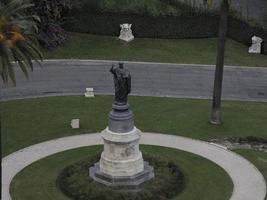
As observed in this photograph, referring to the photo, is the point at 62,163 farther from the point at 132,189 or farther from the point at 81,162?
the point at 132,189

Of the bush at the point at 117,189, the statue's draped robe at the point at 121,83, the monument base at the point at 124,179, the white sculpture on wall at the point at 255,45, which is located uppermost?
the statue's draped robe at the point at 121,83

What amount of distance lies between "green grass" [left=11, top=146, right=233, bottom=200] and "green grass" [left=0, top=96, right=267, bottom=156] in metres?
2.83

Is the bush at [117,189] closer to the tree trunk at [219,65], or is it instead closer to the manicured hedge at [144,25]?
the tree trunk at [219,65]

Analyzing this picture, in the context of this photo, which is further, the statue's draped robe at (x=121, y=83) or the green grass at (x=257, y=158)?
the green grass at (x=257, y=158)

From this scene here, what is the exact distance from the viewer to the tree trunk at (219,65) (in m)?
34.3

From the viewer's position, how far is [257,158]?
32.4m

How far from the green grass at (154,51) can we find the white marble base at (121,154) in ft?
77.8

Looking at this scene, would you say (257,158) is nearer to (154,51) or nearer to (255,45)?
(154,51)

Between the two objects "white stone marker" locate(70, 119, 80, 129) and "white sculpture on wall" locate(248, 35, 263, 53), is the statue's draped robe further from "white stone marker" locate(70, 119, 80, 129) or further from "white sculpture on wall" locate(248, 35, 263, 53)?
"white sculpture on wall" locate(248, 35, 263, 53)

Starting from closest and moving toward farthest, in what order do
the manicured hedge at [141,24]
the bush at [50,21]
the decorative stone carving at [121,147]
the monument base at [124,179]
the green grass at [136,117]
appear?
the decorative stone carving at [121,147], the monument base at [124,179], the green grass at [136,117], the bush at [50,21], the manicured hedge at [141,24]

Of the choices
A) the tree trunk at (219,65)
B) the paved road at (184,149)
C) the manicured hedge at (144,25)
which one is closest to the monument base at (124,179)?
the paved road at (184,149)

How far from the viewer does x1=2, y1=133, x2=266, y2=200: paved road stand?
2889 centimetres

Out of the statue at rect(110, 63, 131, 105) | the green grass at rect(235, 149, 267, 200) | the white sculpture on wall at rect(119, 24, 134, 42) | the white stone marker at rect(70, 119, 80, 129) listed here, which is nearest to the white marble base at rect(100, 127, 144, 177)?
the statue at rect(110, 63, 131, 105)

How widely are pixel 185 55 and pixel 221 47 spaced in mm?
18250
